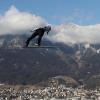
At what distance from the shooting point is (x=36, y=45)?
191 ft

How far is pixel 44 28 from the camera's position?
5588 centimetres

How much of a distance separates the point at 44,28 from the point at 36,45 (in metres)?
3.43

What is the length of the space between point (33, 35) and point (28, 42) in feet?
10.2

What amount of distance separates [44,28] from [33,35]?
194 cm

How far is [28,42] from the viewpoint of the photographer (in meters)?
59.5

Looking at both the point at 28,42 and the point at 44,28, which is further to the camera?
the point at 28,42

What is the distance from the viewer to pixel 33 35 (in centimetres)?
5669

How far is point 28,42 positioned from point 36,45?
72.7 inches
